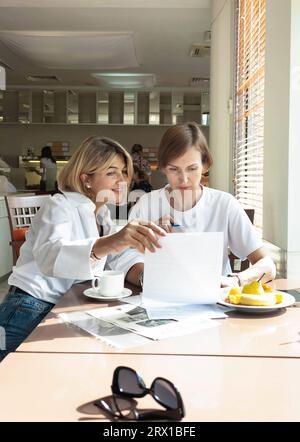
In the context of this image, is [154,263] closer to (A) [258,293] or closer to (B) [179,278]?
(B) [179,278]

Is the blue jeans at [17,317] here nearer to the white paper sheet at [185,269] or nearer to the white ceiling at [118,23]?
the white paper sheet at [185,269]

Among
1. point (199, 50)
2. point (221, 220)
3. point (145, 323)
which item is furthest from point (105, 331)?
point (199, 50)

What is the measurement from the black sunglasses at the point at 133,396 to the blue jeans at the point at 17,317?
0.83 m

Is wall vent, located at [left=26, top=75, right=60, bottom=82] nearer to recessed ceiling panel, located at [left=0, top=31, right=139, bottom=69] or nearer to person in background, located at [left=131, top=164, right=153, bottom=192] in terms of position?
recessed ceiling panel, located at [left=0, top=31, right=139, bottom=69]

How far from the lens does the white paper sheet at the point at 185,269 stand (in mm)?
1227

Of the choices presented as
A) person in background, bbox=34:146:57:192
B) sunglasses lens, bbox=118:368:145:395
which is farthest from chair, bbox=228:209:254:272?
person in background, bbox=34:146:57:192

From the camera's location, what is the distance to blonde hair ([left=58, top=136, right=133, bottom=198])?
167 cm

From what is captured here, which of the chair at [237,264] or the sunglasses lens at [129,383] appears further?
the chair at [237,264]

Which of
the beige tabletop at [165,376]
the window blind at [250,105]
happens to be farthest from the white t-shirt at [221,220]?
the beige tabletop at [165,376]

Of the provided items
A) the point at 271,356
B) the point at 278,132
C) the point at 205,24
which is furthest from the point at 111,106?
the point at 271,356

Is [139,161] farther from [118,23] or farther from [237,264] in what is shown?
[237,264]

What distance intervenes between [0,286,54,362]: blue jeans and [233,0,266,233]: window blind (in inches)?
63.7

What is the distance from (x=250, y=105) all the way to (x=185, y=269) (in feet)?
7.97

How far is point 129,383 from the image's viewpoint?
762 mm
